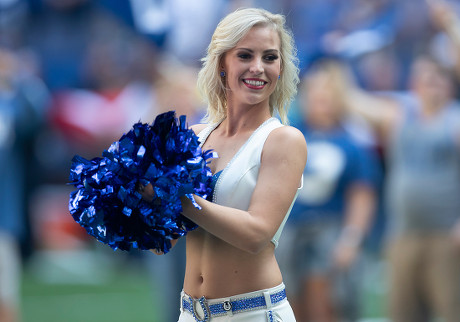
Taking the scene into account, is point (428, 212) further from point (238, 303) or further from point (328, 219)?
point (238, 303)

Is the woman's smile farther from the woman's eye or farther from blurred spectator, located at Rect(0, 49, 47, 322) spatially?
blurred spectator, located at Rect(0, 49, 47, 322)

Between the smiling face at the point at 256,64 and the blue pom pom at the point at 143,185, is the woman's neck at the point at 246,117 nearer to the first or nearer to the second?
the smiling face at the point at 256,64

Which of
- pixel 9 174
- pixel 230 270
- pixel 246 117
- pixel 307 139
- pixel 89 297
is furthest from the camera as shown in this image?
pixel 89 297

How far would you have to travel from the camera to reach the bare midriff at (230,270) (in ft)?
9.03

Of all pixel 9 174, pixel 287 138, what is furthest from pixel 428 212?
pixel 287 138

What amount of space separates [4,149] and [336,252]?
2.64 m

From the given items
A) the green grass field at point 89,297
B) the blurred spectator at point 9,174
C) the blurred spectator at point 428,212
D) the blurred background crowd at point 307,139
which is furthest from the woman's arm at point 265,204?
the green grass field at point 89,297

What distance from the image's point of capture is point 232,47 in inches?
112

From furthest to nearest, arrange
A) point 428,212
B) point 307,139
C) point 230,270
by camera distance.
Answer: point 307,139, point 428,212, point 230,270

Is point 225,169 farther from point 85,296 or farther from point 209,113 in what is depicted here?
point 85,296

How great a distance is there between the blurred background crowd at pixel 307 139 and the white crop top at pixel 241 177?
0.76m

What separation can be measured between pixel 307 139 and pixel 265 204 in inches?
150

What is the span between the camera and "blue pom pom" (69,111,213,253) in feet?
8.18

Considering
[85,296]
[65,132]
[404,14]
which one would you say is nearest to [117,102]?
[65,132]
